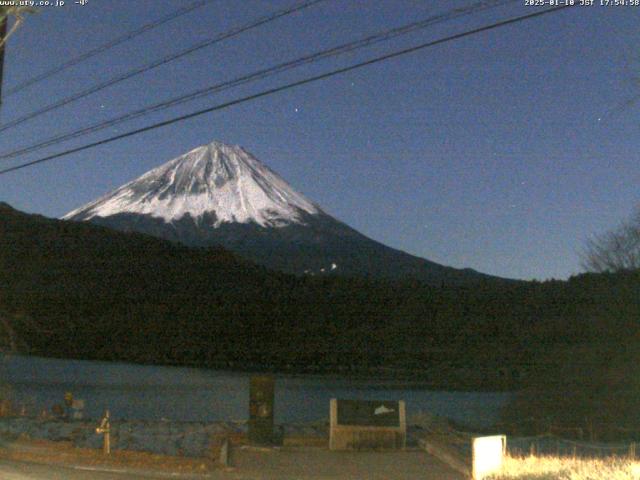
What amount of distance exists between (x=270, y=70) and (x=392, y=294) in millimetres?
67197

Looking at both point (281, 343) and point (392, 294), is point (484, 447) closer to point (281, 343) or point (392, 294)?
point (281, 343)

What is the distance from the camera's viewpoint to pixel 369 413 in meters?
16.0

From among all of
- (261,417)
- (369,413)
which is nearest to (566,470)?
(369,413)

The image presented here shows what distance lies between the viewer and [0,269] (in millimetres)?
56500

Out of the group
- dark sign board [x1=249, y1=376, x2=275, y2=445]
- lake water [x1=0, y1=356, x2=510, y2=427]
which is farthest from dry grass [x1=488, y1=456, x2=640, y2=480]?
lake water [x1=0, y1=356, x2=510, y2=427]

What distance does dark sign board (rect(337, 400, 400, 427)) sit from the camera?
52.1 ft

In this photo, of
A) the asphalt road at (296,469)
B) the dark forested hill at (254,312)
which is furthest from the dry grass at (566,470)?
the dark forested hill at (254,312)

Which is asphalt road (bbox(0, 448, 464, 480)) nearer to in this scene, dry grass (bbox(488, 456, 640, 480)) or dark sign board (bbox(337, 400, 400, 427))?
dark sign board (bbox(337, 400, 400, 427))

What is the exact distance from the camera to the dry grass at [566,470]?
10.8 meters

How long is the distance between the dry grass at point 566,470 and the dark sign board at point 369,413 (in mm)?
3537

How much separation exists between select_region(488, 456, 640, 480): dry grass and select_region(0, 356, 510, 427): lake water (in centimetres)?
1249

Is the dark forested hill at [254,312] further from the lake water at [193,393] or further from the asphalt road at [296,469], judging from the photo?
the asphalt road at [296,469]

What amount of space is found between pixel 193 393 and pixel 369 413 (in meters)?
25.1

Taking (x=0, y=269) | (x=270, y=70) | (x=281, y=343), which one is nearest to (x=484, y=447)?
(x=270, y=70)
